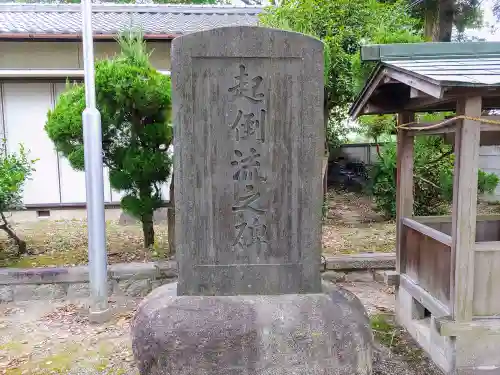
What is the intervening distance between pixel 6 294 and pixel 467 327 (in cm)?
551

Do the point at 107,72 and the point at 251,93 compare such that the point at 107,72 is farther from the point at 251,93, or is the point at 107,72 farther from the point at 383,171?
the point at 383,171

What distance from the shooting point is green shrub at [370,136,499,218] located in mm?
8711

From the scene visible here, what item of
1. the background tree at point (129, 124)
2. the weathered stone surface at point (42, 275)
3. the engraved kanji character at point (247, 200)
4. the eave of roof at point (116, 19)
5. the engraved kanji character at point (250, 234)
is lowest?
the weathered stone surface at point (42, 275)

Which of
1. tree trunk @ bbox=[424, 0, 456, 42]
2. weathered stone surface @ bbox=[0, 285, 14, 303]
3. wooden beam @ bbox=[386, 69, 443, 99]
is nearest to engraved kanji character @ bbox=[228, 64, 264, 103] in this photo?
wooden beam @ bbox=[386, 69, 443, 99]

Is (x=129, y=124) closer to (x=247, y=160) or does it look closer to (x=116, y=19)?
(x=247, y=160)

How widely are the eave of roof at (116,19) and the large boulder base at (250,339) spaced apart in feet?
22.9

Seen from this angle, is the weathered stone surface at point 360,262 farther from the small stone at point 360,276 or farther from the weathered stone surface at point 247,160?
the weathered stone surface at point 247,160

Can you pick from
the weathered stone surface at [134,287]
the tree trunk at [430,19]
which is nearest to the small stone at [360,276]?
the weathered stone surface at [134,287]

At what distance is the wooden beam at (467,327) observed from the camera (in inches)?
148

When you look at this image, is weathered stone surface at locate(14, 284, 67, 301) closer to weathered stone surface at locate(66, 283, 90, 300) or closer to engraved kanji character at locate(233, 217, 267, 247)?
weathered stone surface at locate(66, 283, 90, 300)

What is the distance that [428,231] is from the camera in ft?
14.6

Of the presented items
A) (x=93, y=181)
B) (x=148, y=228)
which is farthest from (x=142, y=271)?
(x=93, y=181)

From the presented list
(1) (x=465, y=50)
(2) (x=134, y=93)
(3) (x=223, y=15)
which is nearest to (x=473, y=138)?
(1) (x=465, y=50)

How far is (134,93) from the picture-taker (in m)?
5.85
